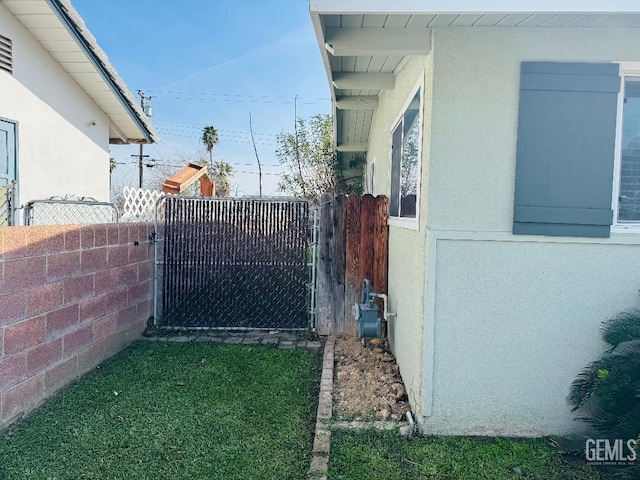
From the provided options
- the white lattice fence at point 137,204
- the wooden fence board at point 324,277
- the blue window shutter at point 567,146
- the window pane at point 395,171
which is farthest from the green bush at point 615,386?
the white lattice fence at point 137,204

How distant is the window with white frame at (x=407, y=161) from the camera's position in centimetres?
380

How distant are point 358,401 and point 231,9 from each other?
45.5ft

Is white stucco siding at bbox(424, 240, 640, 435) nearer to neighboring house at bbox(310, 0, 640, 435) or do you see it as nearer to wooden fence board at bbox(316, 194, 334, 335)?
neighboring house at bbox(310, 0, 640, 435)

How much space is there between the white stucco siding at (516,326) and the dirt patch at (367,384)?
52cm

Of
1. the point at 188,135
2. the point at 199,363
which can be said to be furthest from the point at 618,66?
the point at 188,135

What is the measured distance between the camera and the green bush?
2707 millimetres

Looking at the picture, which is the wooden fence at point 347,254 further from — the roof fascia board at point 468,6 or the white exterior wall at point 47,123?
the white exterior wall at point 47,123

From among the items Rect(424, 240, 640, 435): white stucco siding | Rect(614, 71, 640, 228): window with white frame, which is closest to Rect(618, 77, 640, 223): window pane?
Rect(614, 71, 640, 228): window with white frame

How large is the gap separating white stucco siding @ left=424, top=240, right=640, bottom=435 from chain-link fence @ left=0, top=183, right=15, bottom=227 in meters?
6.74

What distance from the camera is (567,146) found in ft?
10.1

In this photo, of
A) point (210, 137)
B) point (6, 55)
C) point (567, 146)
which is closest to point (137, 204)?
point (6, 55)

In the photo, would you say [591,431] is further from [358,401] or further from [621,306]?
[358,401]

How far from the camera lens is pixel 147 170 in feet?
95.2

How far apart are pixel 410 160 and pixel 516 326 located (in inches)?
72.7
